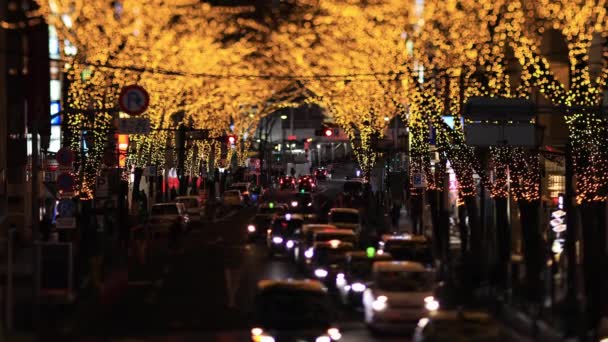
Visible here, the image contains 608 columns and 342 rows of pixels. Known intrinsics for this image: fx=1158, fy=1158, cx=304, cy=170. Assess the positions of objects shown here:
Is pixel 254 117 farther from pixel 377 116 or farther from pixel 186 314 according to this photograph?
pixel 186 314

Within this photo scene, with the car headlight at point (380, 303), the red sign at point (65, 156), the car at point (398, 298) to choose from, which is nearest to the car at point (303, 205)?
the red sign at point (65, 156)

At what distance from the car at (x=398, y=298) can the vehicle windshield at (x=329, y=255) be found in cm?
779

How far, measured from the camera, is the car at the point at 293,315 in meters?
19.8

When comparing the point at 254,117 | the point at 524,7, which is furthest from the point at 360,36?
the point at 254,117

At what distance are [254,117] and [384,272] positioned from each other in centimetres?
9060

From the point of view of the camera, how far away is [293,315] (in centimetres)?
2053

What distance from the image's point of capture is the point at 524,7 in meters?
33.9

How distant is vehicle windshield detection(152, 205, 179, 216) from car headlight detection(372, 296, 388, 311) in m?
31.7

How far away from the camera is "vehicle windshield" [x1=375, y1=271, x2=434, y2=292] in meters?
25.9

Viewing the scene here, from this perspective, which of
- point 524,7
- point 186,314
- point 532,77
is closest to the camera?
point 186,314

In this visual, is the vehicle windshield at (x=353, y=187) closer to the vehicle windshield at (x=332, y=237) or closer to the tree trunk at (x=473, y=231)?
the tree trunk at (x=473, y=231)

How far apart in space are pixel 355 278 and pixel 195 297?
5133mm

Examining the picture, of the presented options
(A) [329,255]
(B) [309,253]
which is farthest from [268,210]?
(A) [329,255]

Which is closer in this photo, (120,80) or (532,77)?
(532,77)
